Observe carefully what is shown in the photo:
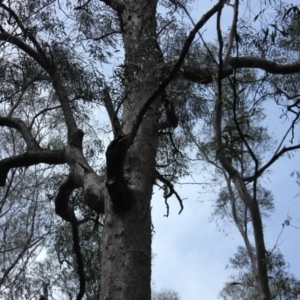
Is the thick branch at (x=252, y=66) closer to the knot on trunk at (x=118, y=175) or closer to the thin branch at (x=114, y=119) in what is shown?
the thin branch at (x=114, y=119)

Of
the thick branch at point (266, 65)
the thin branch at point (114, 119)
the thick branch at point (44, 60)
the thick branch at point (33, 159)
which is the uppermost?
the thick branch at point (266, 65)

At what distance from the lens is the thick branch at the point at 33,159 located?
4078 mm

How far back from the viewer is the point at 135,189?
120 inches

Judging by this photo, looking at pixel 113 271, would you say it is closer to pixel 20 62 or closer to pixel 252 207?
pixel 252 207

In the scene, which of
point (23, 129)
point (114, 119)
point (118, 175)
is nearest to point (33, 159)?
point (23, 129)

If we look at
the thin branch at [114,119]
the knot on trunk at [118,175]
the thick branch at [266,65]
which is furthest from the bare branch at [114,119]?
the thick branch at [266,65]

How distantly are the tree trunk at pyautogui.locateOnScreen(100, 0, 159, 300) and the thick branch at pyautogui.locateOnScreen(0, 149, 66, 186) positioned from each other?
663 mm

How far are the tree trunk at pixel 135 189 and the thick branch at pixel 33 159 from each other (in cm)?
66

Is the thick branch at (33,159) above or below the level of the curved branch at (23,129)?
below

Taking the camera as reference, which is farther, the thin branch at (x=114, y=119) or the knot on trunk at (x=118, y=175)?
the thin branch at (x=114, y=119)

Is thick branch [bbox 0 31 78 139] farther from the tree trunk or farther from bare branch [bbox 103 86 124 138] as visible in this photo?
bare branch [bbox 103 86 124 138]

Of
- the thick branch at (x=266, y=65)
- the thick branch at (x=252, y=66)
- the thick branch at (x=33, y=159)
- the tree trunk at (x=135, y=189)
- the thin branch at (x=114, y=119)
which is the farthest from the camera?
the thick branch at (x=266, y=65)

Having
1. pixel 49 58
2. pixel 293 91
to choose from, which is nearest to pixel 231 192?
pixel 293 91

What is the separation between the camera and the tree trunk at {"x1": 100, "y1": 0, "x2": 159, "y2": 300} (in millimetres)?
2777
